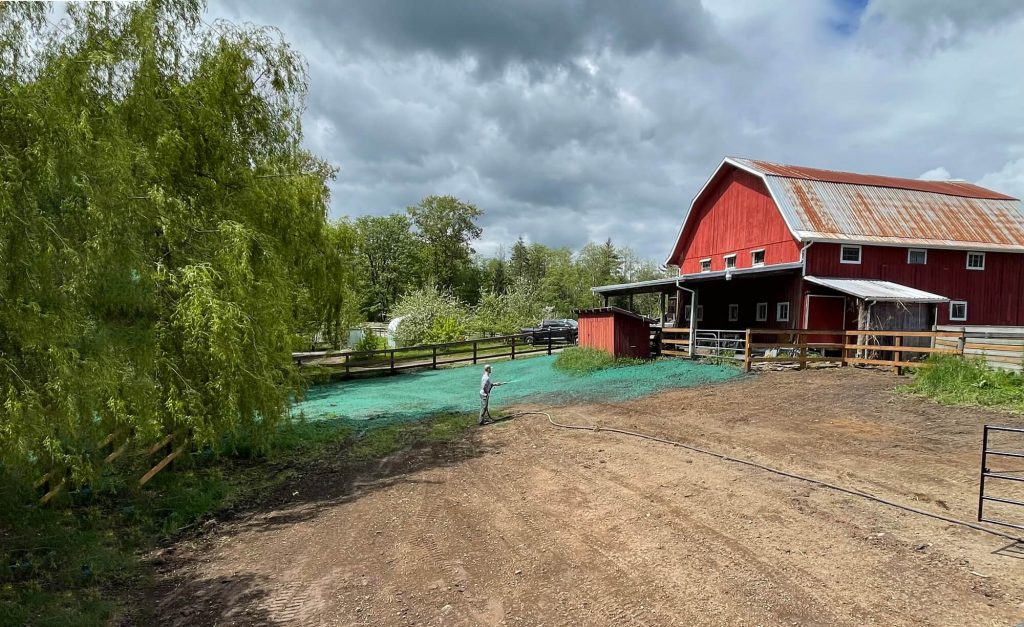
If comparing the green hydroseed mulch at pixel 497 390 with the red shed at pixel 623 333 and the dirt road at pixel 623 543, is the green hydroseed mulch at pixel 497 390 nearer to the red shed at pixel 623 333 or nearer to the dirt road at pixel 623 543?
the red shed at pixel 623 333

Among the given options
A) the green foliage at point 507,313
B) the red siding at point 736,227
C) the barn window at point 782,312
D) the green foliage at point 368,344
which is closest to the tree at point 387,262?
the green foliage at point 507,313

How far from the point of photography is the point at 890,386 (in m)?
12.2

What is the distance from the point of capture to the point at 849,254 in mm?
19656

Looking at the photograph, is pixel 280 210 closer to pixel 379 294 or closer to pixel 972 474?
pixel 972 474

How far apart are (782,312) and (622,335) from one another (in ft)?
22.3

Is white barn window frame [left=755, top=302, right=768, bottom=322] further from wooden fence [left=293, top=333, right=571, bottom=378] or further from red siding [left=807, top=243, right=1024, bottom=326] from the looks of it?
wooden fence [left=293, top=333, right=571, bottom=378]

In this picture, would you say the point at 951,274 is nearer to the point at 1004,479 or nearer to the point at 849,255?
the point at 849,255

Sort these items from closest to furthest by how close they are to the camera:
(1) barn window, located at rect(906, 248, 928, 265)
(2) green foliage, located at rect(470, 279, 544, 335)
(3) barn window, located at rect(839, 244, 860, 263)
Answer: (3) barn window, located at rect(839, 244, 860, 263) → (1) barn window, located at rect(906, 248, 928, 265) → (2) green foliage, located at rect(470, 279, 544, 335)

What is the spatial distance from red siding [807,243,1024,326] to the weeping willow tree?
17.4 metres

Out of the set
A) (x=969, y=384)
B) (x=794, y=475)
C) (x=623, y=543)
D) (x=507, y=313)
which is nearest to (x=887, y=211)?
(x=969, y=384)

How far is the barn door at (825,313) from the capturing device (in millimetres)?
18922

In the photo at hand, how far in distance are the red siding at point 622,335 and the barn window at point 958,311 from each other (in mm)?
12544

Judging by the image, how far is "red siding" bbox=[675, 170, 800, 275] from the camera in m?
21.0

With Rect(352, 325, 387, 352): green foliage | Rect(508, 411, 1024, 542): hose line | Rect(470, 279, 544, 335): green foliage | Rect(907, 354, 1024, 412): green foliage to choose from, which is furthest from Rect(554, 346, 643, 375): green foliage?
Rect(470, 279, 544, 335): green foliage
